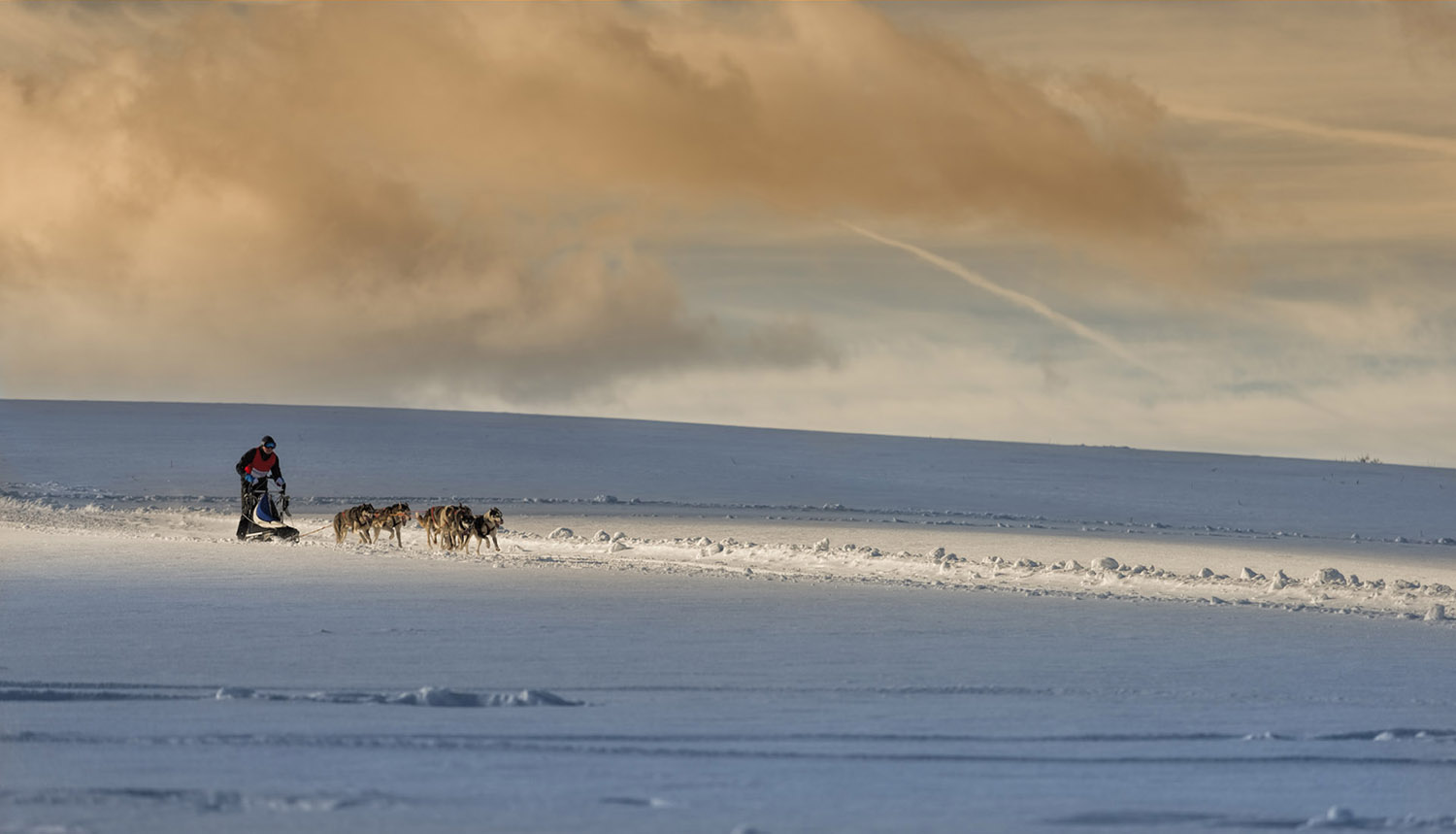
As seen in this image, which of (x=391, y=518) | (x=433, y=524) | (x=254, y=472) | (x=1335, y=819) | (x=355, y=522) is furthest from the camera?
(x=254, y=472)

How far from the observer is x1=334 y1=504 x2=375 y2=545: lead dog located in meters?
22.0

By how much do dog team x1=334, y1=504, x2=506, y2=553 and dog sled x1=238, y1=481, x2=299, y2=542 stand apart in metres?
0.73

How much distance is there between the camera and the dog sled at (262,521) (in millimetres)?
22156

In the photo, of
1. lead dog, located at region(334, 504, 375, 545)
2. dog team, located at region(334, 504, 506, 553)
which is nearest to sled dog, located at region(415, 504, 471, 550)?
dog team, located at region(334, 504, 506, 553)

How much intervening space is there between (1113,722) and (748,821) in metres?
3.16

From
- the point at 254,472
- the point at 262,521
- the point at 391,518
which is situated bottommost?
the point at 262,521

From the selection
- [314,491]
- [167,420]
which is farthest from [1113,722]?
[167,420]

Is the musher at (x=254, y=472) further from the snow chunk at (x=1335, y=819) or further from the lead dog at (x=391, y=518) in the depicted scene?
the snow chunk at (x=1335, y=819)

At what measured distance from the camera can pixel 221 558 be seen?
749 inches

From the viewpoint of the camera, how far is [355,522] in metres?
22.1

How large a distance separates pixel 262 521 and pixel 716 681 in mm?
13904

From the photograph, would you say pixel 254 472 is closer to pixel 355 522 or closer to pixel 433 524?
pixel 355 522

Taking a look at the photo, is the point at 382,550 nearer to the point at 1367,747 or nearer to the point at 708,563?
the point at 708,563

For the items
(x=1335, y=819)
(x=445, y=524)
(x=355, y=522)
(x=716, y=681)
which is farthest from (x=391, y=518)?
(x=1335, y=819)
